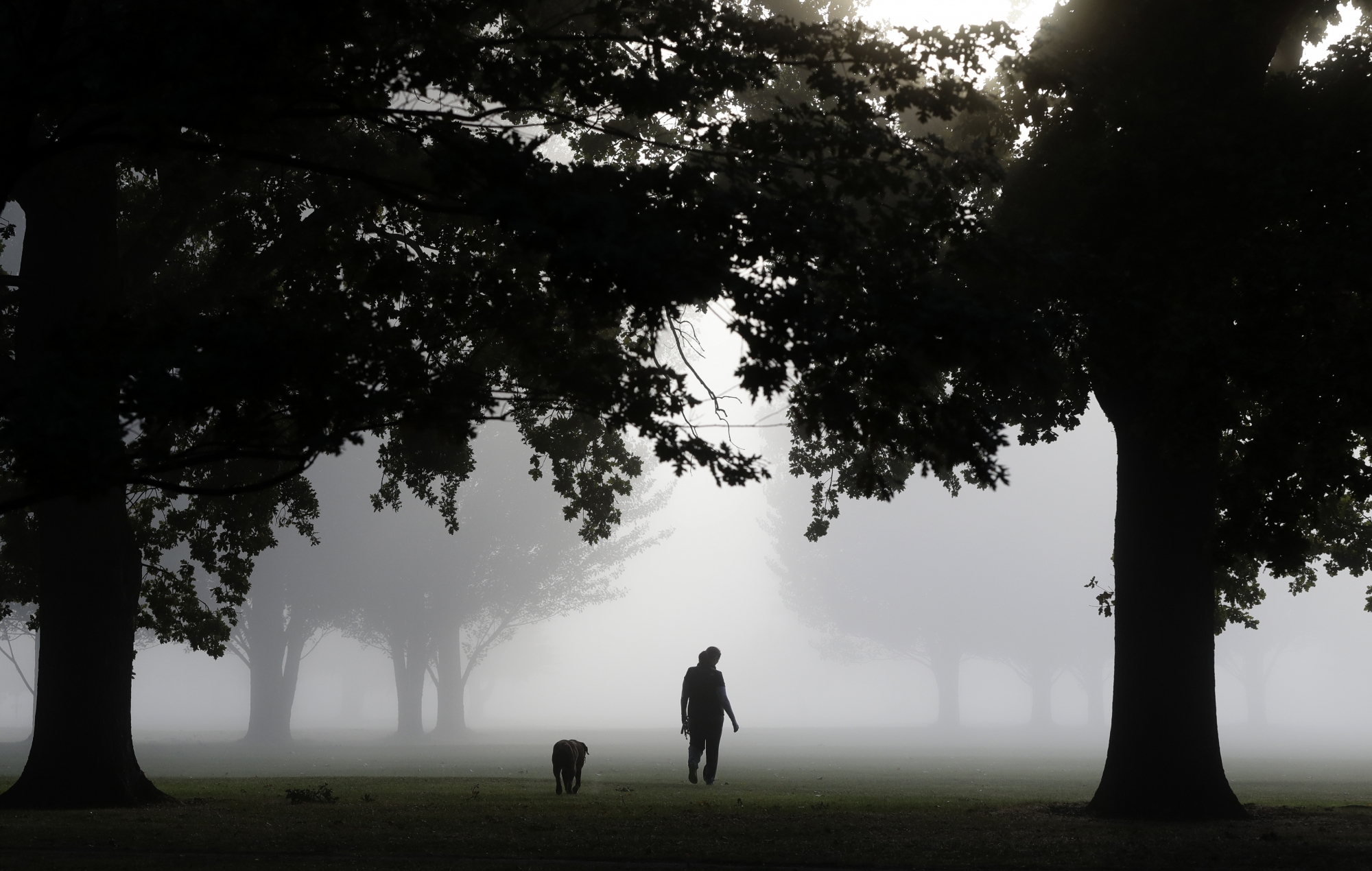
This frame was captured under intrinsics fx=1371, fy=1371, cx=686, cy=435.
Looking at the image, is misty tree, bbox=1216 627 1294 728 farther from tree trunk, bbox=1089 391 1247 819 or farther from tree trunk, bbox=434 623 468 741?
tree trunk, bbox=1089 391 1247 819

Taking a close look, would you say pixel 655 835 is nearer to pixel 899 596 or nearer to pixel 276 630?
pixel 276 630

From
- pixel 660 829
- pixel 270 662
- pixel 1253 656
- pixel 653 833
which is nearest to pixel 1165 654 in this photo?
pixel 660 829

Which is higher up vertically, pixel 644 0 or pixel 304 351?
pixel 644 0

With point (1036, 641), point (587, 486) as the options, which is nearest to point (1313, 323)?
point (587, 486)

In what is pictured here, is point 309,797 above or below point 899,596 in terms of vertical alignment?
below

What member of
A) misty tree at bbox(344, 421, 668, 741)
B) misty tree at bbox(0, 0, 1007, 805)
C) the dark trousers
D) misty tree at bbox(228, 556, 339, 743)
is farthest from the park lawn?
misty tree at bbox(228, 556, 339, 743)

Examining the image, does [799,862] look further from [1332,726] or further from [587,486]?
[1332,726]

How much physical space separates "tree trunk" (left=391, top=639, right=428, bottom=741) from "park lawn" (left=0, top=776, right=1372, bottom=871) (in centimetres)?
4301

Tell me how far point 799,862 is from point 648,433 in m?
3.56

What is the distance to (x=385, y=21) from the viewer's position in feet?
30.0

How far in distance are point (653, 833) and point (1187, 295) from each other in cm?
693

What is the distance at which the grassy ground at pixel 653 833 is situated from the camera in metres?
10.1

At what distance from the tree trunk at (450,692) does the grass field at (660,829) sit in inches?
1443

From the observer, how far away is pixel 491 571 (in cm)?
5538
